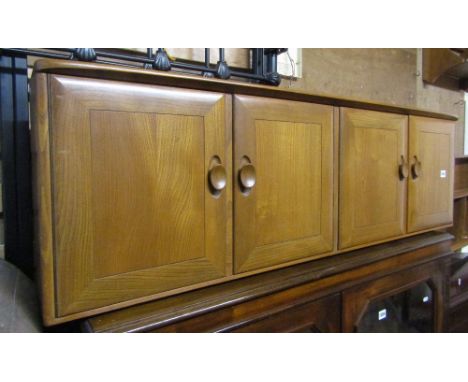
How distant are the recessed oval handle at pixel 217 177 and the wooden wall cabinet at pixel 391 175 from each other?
0.37 metres

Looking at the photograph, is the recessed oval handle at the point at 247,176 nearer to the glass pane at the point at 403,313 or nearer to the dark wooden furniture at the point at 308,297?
the dark wooden furniture at the point at 308,297

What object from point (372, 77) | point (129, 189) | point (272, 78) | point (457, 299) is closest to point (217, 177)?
point (129, 189)

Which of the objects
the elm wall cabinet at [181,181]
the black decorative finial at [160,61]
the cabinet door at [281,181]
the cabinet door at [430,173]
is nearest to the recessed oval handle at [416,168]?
the cabinet door at [430,173]

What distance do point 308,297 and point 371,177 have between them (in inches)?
15.5

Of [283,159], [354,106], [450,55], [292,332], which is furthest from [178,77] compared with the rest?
[450,55]

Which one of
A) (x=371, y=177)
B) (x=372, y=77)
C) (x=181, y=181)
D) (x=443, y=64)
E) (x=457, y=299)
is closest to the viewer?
(x=181, y=181)

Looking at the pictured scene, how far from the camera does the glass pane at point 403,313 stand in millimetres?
915

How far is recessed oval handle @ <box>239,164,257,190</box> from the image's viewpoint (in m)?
0.67

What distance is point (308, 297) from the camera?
0.78 m

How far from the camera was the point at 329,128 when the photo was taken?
2.68 feet

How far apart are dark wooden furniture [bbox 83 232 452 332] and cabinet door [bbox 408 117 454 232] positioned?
9cm

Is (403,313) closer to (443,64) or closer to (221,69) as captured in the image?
(221,69)
